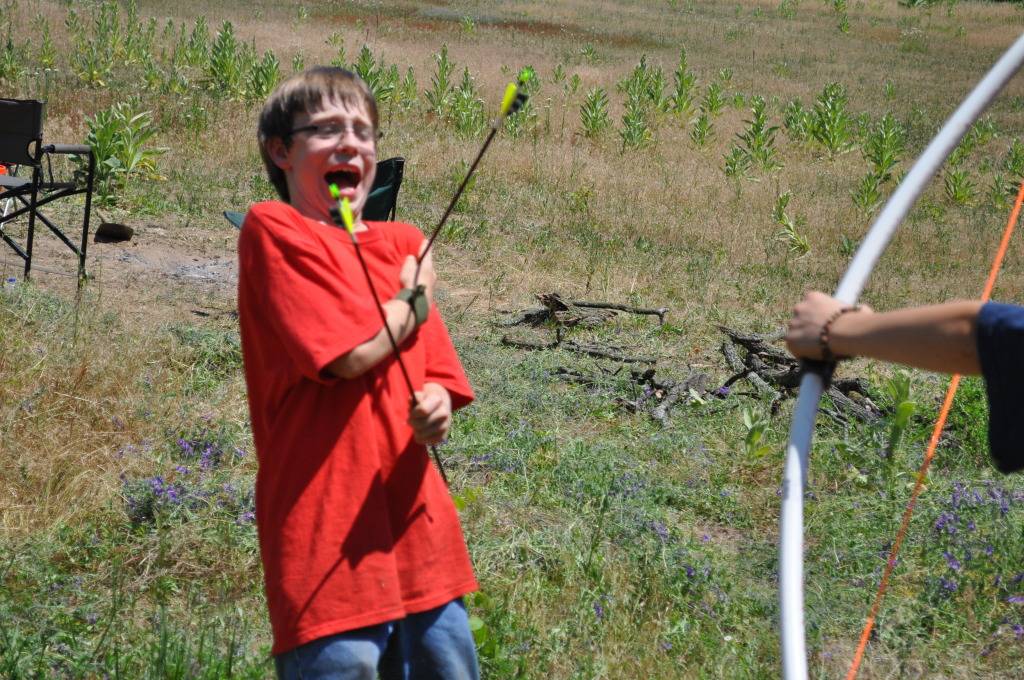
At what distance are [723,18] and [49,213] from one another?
32.8 meters

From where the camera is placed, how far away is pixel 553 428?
476 cm

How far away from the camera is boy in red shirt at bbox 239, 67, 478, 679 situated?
1.71 meters

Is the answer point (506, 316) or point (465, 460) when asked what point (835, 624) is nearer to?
point (465, 460)

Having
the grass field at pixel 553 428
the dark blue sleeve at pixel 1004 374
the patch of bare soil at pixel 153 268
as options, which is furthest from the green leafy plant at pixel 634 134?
the dark blue sleeve at pixel 1004 374

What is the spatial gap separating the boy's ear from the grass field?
1108 mm

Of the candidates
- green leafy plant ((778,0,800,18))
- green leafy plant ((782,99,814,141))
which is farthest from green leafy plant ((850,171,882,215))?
→ green leafy plant ((778,0,800,18))

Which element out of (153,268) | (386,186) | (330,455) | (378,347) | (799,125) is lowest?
(153,268)

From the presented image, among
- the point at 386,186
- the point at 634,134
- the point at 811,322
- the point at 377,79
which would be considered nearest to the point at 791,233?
the point at 634,134

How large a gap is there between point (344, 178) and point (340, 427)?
457 mm

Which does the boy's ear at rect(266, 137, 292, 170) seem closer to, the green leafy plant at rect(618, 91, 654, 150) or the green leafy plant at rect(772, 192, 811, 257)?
the green leafy plant at rect(772, 192, 811, 257)

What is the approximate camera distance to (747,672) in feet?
9.77

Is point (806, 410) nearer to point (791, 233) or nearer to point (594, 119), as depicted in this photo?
point (791, 233)

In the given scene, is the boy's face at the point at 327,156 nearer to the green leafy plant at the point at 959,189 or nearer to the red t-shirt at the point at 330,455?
the red t-shirt at the point at 330,455

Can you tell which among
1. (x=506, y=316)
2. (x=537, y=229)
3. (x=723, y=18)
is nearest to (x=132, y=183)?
(x=537, y=229)
